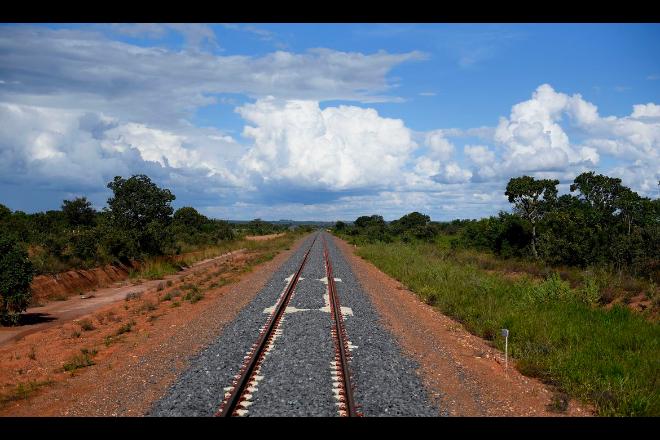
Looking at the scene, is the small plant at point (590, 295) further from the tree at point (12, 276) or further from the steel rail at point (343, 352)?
the tree at point (12, 276)

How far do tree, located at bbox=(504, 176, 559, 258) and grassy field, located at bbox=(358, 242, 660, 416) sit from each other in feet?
57.8

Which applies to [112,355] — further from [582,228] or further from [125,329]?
[582,228]

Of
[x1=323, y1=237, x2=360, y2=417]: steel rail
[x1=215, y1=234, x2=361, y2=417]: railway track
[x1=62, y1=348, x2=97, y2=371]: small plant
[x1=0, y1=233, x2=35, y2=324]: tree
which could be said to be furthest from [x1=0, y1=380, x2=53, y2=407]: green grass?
[x1=0, y1=233, x2=35, y2=324]: tree

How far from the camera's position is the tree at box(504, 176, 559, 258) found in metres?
34.2

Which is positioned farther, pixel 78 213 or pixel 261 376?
pixel 78 213

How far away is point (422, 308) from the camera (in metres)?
15.7

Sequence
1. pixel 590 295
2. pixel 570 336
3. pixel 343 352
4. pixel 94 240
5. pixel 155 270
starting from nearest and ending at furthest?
pixel 343 352, pixel 570 336, pixel 590 295, pixel 94 240, pixel 155 270

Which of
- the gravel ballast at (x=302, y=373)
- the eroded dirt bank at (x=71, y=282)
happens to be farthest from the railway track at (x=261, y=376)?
the eroded dirt bank at (x=71, y=282)

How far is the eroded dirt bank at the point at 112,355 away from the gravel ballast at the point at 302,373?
19.4 inches

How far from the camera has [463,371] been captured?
29.1 feet

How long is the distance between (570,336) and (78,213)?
4752 cm

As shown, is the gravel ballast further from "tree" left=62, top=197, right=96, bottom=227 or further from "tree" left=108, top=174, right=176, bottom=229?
"tree" left=62, top=197, right=96, bottom=227

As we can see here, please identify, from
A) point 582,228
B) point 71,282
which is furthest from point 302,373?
point 582,228

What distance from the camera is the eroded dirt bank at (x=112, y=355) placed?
7.43 m
